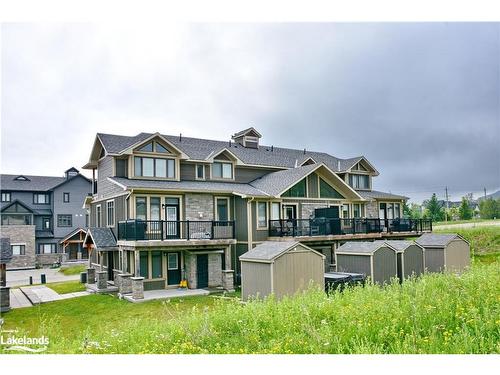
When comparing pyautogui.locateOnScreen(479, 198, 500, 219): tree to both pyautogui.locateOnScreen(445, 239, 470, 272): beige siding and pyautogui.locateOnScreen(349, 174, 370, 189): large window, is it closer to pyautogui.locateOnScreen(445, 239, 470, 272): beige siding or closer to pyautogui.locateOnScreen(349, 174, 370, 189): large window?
pyautogui.locateOnScreen(445, 239, 470, 272): beige siding

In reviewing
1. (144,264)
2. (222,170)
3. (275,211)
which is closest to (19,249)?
(144,264)

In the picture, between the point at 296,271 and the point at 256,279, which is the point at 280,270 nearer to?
the point at 296,271

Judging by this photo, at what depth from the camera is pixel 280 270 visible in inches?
484

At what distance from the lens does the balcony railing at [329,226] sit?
18641 millimetres

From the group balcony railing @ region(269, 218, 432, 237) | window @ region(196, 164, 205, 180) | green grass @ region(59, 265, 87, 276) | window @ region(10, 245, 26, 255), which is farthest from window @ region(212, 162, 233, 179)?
window @ region(10, 245, 26, 255)

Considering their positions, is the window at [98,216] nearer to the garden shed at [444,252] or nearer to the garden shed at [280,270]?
the garden shed at [280,270]

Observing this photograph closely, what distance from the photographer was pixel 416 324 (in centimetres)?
649

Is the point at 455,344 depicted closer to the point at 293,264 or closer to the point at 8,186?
the point at 293,264

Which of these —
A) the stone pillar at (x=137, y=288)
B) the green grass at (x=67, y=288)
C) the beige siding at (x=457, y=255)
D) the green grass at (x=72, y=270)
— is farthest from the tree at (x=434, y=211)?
the green grass at (x=72, y=270)

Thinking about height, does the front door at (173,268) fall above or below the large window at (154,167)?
below

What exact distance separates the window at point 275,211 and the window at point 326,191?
2.75 metres

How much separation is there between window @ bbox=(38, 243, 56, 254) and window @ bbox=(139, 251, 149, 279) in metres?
19.9

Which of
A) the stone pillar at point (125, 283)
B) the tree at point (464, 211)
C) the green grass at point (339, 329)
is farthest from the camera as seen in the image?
the tree at point (464, 211)

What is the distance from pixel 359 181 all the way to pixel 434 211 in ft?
17.7
